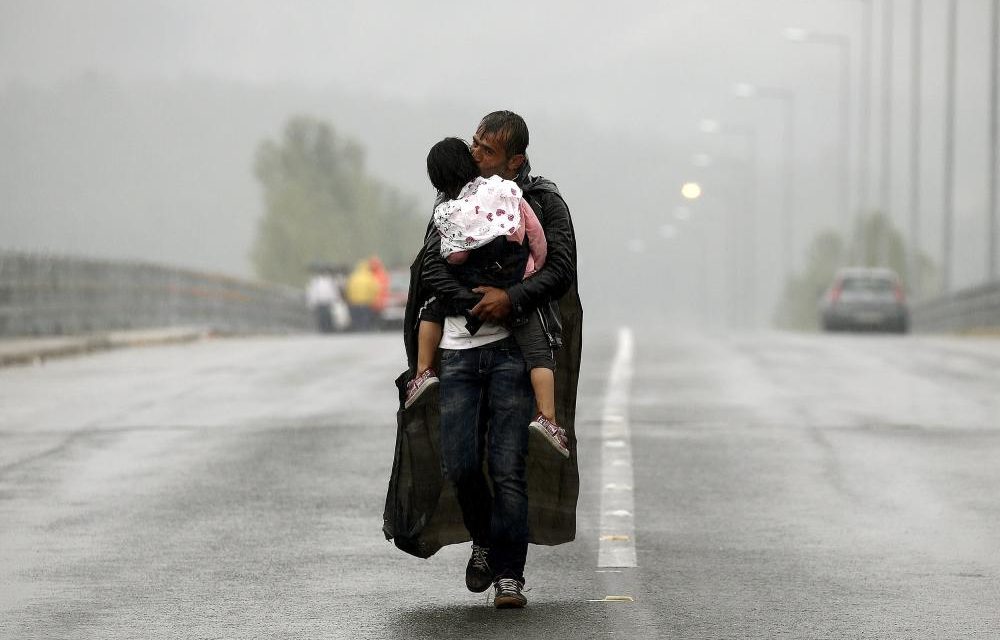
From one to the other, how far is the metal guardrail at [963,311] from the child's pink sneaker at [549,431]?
38.0 m

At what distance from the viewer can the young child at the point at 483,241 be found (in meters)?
7.05

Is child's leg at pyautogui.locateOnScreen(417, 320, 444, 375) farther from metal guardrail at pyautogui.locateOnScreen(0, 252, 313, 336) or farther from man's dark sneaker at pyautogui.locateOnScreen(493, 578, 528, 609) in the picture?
metal guardrail at pyautogui.locateOnScreen(0, 252, 313, 336)

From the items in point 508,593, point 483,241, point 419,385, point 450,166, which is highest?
point 450,166

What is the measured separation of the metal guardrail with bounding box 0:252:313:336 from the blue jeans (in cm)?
1895

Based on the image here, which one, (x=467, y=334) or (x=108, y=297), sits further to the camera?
(x=108, y=297)

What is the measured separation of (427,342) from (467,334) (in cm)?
15

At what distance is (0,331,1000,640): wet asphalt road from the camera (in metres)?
7.27

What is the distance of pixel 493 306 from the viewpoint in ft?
23.0

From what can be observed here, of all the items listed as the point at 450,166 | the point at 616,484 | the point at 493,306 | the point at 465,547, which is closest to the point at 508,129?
Answer: the point at 450,166

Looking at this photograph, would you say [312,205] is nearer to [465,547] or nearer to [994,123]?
[994,123]

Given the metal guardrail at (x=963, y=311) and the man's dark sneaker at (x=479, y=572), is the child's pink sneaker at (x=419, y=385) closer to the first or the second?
the man's dark sneaker at (x=479, y=572)

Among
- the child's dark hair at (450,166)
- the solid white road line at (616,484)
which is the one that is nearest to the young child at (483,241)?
the child's dark hair at (450,166)

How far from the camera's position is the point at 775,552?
→ 882 cm

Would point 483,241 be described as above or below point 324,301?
above
